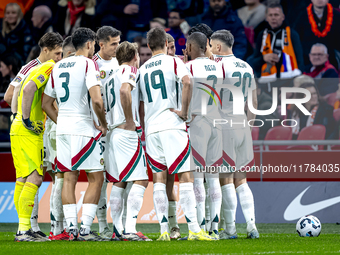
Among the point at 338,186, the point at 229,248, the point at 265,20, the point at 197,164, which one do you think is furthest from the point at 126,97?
the point at 265,20

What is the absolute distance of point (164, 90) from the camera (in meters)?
5.06

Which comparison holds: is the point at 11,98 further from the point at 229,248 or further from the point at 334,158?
the point at 334,158

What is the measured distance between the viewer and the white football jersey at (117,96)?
5223 millimetres

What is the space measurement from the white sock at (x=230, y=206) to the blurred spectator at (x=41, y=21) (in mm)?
8201

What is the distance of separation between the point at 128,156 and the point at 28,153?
1.07 m

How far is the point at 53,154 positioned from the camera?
5.85 meters

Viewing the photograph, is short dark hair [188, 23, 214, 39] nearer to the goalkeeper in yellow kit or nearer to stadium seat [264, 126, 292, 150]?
the goalkeeper in yellow kit

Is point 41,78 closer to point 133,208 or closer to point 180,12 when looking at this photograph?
point 133,208

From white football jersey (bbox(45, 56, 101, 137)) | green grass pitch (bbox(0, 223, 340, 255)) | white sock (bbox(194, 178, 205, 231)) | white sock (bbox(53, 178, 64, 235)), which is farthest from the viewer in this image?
white sock (bbox(53, 178, 64, 235))

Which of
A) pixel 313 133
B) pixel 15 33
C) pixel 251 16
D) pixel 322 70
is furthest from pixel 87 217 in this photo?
pixel 15 33

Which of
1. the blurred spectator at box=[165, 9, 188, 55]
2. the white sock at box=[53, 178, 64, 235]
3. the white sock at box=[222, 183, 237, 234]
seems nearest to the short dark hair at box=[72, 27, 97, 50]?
the white sock at box=[53, 178, 64, 235]

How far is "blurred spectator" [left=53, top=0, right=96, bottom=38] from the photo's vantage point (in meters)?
12.1

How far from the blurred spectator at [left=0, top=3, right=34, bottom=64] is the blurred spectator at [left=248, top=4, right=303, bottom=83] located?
5.42 meters

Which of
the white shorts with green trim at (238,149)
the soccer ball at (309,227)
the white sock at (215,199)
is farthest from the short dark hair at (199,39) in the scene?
the soccer ball at (309,227)
